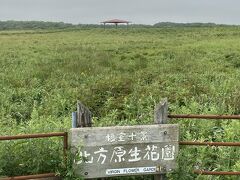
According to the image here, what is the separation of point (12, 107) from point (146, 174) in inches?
257

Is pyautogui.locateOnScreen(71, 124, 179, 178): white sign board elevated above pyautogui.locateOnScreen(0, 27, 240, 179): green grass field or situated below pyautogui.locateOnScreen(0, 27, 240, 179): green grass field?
above

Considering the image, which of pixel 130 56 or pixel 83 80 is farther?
pixel 130 56

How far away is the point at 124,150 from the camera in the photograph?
477 centimetres

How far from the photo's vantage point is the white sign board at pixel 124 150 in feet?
15.3

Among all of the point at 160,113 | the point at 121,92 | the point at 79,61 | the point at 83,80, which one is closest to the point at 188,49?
the point at 79,61

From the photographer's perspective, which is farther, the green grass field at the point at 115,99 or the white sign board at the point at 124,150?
the green grass field at the point at 115,99

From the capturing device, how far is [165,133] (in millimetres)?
4832

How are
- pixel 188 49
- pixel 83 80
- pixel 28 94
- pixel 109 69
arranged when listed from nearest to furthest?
pixel 28 94 < pixel 83 80 < pixel 109 69 < pixel 188 49

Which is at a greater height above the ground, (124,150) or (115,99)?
(124,150)

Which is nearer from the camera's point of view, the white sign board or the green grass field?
the white sign board

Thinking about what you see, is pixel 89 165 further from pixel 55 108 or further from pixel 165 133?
pixel 55 108

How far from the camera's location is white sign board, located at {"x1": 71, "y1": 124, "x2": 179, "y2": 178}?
15.3 feet

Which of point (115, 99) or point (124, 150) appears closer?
point (124, 150)

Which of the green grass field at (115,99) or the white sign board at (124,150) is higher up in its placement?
the white sign board at (124,150)
